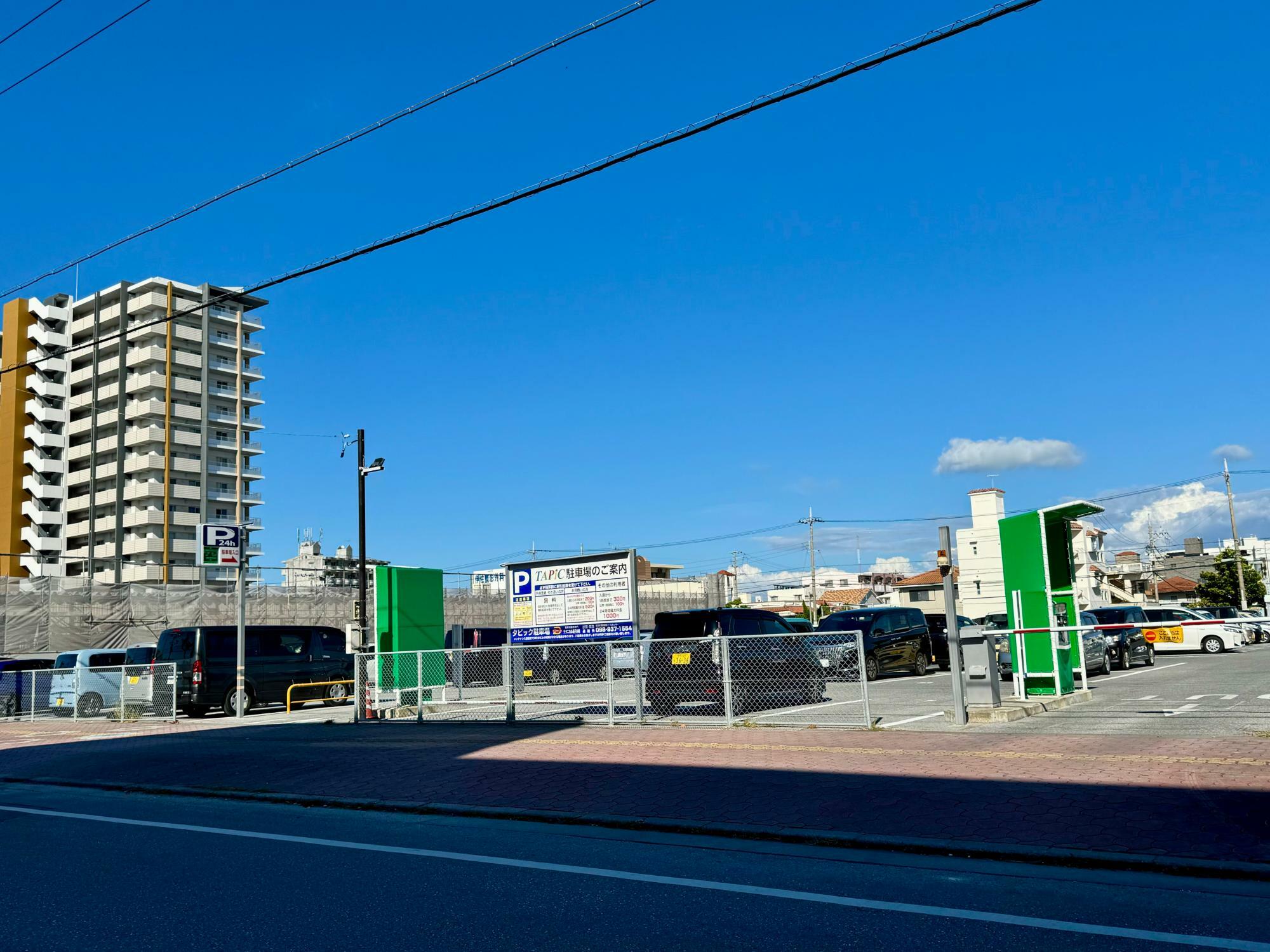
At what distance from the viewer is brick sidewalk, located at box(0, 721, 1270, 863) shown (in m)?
7.48

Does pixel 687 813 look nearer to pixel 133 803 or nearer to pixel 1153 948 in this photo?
pixel 1153 948

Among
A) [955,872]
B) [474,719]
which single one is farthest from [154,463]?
[955,872]

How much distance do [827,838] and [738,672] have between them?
7.18 m

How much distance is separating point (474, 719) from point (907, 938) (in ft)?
42.6

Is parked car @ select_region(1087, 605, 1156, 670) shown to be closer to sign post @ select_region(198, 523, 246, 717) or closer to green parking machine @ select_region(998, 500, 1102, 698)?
green parking machine @ select_region(998, 500, 1102, 698)

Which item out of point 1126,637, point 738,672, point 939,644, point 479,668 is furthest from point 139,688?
point 1126,637

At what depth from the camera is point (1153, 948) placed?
15.7 feet

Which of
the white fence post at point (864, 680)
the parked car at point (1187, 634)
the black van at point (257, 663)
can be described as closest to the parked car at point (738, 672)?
the white fence post at point (864, 680)

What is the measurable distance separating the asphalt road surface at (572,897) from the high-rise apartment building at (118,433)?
77.9 m

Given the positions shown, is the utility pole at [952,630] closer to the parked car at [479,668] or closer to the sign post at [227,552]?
the parked car at [479,668]

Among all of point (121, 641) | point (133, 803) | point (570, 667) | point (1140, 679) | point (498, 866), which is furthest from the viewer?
point (121, 641)

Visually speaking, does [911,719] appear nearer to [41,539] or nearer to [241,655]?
[241,655]

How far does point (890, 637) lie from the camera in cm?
2570

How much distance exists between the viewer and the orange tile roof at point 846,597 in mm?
107181
